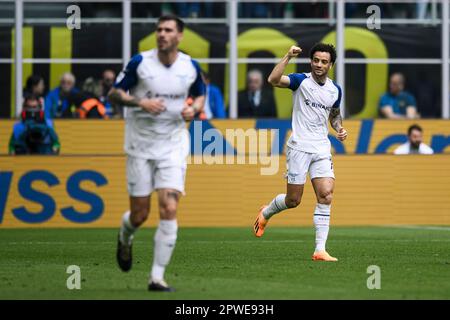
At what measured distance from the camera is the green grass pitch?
36.7ft

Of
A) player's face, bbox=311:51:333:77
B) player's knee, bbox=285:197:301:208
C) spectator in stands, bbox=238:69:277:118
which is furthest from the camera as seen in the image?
spectator in stands, bbox=238:69:277:118

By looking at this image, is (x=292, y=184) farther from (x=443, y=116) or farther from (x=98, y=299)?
(x=443, y=116)

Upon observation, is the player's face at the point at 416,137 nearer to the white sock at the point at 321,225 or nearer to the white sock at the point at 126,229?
the white sock at the point at 321,225

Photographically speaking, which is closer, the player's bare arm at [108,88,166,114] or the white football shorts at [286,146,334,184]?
the player's bare arm at [108,88,166,114]

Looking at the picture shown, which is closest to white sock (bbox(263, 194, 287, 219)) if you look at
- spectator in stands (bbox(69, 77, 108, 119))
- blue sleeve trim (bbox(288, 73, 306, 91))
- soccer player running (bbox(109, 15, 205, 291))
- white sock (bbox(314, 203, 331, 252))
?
white sock (bbox(314, 203, 331, 252))

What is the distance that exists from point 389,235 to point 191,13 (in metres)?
6.66

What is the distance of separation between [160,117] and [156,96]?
0.63 feet

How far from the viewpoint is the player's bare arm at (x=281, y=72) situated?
14.0 m

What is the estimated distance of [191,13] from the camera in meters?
24.0

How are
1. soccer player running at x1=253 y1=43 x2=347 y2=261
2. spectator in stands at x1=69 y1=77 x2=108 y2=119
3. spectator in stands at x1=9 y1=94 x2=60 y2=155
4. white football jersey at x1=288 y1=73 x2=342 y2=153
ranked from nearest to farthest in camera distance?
soccer player running at x1=253 y1=43 x2=347 y2=261 → white football jersey at x1=288 y1=73 x2=342 y2=153 → spectator in stands at x1=9 y1=94 x2=60 y2=155 → spectator in stands at x1=69 y1=77 x2=108 y2=119

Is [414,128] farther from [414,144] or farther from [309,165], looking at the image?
[309,165]

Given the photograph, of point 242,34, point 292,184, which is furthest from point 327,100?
point 242,34

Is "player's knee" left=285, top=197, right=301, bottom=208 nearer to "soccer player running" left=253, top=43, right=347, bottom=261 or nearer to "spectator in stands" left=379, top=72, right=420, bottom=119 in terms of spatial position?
"soccer player running" left=253, top=43, right=347, bottom=261

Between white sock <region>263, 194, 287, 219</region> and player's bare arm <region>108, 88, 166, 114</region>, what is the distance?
4578 mm
